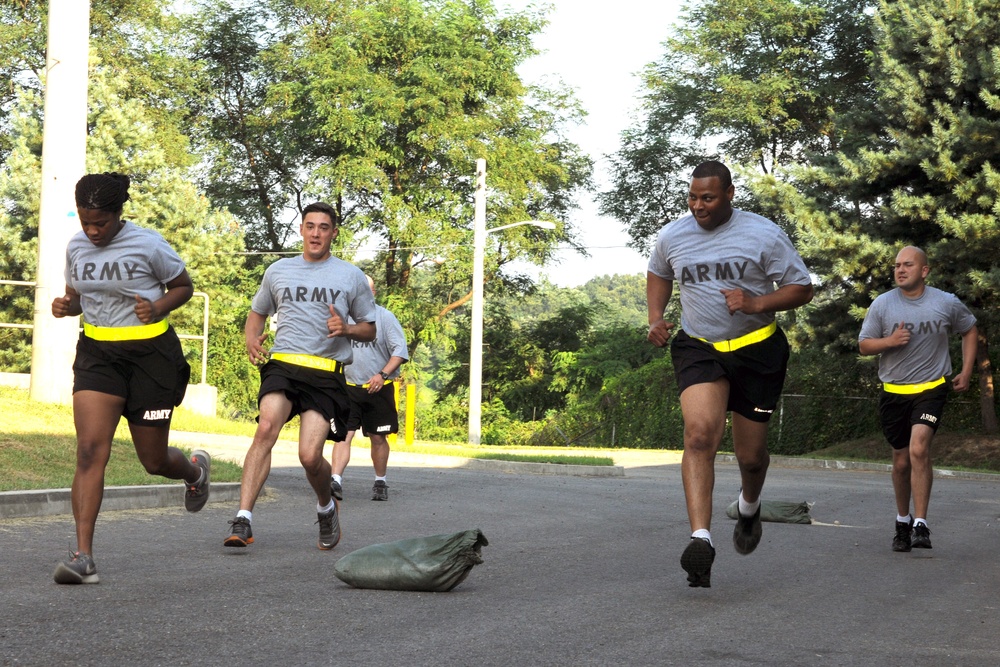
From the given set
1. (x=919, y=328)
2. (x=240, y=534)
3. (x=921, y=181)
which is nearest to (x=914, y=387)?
(x=919, y=328)

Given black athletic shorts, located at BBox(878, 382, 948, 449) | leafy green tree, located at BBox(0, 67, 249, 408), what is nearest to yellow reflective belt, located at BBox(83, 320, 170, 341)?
black athletic shorts, located at BBox(878, 382, 948, 449)

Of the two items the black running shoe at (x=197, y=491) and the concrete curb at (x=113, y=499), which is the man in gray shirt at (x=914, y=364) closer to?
the black running shoe at (x=197, y=491)

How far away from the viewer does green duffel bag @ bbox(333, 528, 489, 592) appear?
620cm

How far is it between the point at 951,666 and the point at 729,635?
843mm

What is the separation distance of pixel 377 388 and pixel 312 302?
3.70 m

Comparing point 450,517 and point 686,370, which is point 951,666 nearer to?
point 686,370

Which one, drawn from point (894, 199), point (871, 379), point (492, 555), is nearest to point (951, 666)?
point (492, 555)

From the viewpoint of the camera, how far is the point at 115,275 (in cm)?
670

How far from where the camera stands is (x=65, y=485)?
34.9ft

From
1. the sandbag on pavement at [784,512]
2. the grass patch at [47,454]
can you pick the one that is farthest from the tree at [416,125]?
the sandbag on pavement at [784,512]

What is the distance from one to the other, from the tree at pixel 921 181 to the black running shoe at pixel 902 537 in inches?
668

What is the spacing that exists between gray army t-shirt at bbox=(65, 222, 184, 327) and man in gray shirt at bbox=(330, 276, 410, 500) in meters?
4.73

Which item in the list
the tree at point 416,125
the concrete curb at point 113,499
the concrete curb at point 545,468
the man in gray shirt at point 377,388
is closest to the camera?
the concrete curb at point 113,499

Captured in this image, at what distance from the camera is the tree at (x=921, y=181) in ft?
84.1
